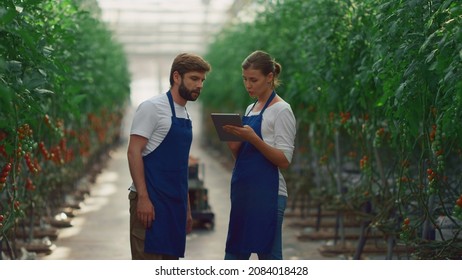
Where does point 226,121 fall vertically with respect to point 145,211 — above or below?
above

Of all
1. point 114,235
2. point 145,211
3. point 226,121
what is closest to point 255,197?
point 226,121

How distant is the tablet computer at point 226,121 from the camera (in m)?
4.10

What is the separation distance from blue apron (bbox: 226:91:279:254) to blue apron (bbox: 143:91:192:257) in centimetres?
29

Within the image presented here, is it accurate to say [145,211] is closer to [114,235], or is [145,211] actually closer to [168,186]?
[168,186]

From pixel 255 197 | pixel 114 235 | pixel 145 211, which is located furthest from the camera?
pixel 114 235

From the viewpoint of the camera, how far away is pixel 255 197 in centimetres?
429

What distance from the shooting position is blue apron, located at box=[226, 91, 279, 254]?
4.29 meters

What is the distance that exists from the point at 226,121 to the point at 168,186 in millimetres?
383

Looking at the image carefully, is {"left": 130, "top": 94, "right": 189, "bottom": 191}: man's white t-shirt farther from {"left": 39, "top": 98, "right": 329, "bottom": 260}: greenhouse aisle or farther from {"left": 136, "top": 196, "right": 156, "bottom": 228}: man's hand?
{"left": 39, "top": 98, "right": 329, "bottom": 260}: greenhouse aisle

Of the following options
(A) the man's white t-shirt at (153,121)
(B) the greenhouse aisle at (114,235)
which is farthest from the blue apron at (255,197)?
(B) the greenhouse aisle at (114,235)

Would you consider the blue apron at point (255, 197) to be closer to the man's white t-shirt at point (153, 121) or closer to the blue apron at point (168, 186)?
the blue apron at point (168, 186)

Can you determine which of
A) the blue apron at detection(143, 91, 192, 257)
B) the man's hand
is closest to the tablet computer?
the blue apron at detection(143, 91, 192, 257)

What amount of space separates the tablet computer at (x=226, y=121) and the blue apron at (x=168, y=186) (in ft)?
0.44

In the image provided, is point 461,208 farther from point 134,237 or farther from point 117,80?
point 117,80
